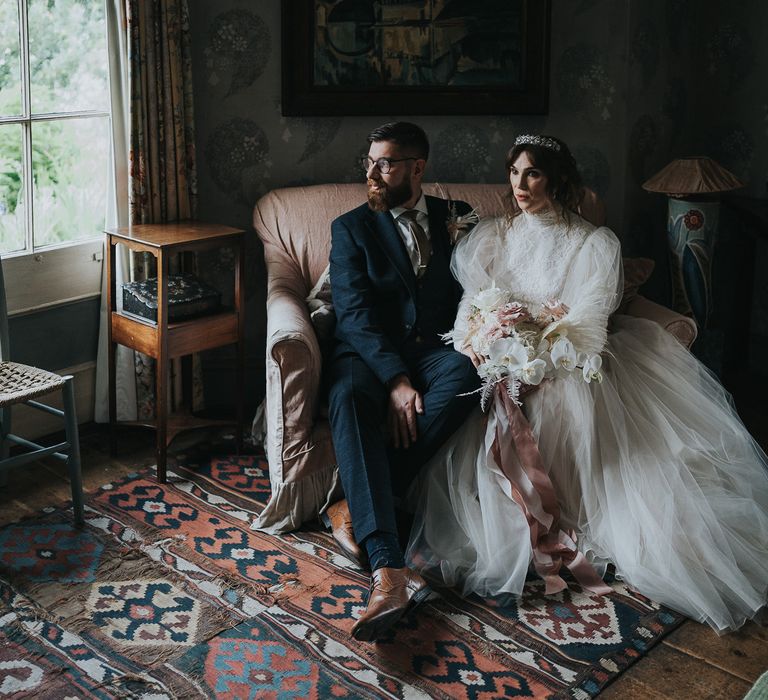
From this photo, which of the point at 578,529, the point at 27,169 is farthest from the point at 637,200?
the point at 27,169

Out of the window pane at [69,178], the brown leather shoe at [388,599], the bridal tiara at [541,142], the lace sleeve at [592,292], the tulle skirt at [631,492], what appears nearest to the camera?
the brown leather shoe at [388,599]

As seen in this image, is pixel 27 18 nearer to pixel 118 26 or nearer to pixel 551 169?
pixel 118 26

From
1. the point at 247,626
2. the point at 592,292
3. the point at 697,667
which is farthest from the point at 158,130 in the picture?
the point at 697,667

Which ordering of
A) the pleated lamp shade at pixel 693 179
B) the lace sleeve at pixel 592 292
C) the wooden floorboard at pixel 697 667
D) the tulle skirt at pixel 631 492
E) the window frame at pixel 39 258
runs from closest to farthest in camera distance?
the wooden floorboard at pixel 697 667 → the tulle skirt at pixel 631 492 → the lace sleeve at pixel 592 292 → the window frame at pixel 39 258 → the pleated lamp shade at pixel 693 179

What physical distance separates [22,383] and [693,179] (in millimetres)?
2494

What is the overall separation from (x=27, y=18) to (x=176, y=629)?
206 cm

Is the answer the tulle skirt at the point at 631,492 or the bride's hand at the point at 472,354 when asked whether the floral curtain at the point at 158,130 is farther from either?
the tulle skirt at the point at 631,492

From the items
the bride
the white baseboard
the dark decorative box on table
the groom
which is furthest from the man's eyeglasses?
the white baseboard

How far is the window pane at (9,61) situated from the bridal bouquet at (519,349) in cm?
169

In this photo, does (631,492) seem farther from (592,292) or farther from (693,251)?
(693,251)

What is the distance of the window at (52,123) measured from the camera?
317cm

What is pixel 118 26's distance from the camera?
3.40m

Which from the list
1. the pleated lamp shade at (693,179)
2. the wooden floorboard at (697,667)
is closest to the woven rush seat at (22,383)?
the wooden floorboard at (697,667)

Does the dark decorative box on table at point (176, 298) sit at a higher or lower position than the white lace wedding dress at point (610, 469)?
higher
